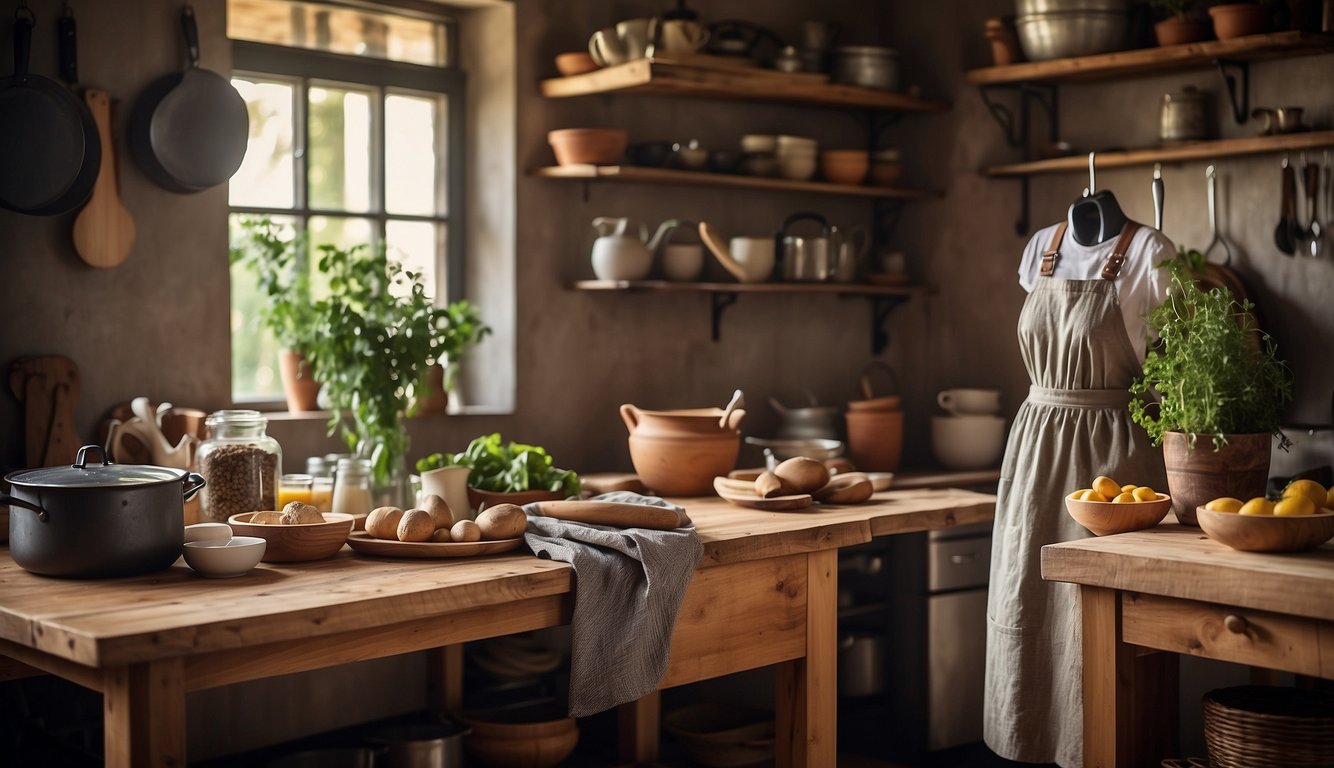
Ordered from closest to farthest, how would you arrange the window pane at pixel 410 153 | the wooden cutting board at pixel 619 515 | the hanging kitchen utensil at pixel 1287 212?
the wooden cutting board at pixel 619 515 < the hanging kitchen utensil at pixel 1287 212 < the window pane at pixel 410 153

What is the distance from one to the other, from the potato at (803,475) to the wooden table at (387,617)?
128mm

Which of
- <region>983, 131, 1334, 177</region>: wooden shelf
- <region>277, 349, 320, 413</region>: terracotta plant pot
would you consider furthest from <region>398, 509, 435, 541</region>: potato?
<region>983, 131, 1334, 177</region>: wooden shelf

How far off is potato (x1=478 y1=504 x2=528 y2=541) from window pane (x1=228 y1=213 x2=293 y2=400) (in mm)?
1333

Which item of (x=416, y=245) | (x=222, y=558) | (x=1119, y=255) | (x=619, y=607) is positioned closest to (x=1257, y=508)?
(x=1119, y=255)

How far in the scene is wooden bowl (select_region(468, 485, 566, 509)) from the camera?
3186 mm

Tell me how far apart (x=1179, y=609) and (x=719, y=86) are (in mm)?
2146

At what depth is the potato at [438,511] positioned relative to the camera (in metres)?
2.77

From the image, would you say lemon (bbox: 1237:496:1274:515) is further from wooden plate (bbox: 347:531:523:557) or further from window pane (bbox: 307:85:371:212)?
window pane (bbox: 307:85:371:212)

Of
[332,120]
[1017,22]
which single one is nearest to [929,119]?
[1017,22]

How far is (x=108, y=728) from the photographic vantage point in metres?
2.14

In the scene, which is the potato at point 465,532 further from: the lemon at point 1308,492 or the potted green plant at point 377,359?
the lemon at point 1308,492

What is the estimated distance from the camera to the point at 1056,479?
135 inches

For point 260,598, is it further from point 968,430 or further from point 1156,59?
point 1156,59

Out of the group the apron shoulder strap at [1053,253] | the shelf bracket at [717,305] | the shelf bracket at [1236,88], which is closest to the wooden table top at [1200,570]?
the apron shoulder strap at [1053,253]
